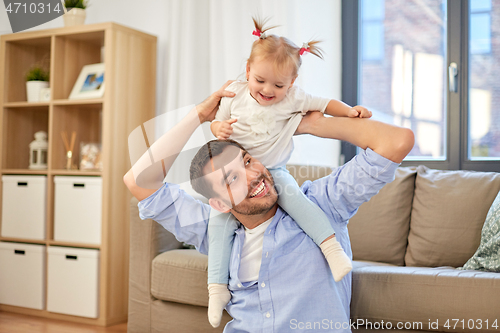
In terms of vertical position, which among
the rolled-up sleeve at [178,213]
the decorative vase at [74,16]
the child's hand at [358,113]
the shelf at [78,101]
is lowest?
the rolled-up sleeve at [178,213]

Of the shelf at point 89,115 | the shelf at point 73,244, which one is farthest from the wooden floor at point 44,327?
the shelf at point 73,244

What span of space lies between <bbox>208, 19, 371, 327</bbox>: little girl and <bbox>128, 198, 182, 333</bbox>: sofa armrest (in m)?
0.72

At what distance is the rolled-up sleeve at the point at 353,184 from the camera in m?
1.34

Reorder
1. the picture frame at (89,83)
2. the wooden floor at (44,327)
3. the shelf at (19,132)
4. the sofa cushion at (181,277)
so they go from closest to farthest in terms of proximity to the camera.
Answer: the sofa cushion at (181,277)
the wooden floor at (44,327)
the picture frame at (89,83)
the shelf at (19,132)

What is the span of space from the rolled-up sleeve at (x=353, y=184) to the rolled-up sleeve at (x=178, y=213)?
0.38m

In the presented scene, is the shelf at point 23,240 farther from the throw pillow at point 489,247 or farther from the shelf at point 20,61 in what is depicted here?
the throw pillow at point 489,247

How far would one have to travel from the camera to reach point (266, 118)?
4.61 ft

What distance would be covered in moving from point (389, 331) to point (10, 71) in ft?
9.09

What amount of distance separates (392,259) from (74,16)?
2353 mm

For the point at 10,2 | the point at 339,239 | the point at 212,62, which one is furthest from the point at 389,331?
the point at 10,2

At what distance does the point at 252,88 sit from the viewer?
4.60ft

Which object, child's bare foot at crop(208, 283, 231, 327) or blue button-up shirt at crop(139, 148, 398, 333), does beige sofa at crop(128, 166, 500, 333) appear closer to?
blue button-up shirt at crop(139, 148, 398, 333)

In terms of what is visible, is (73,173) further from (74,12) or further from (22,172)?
(74,12)

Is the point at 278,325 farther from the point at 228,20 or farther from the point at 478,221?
the point at 228,20
